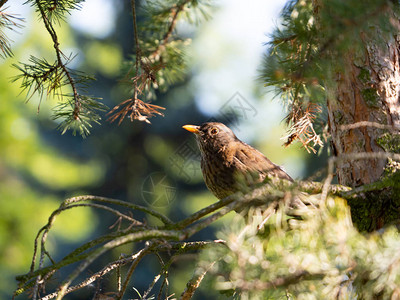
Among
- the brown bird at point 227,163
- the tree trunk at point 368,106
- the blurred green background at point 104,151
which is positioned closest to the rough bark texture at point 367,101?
the tree trunk at point 368,106

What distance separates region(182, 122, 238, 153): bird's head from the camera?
323cm

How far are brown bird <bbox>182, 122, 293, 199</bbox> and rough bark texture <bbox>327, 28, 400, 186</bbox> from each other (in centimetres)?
53

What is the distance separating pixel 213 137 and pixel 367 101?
1.37m

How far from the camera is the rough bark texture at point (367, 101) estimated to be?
212 cm

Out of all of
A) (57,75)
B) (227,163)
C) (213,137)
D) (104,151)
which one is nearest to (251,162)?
(227,163)

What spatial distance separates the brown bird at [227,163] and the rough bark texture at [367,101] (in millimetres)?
530

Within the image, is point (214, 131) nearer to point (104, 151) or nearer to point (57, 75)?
point (57, 75)

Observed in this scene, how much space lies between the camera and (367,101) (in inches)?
84.9

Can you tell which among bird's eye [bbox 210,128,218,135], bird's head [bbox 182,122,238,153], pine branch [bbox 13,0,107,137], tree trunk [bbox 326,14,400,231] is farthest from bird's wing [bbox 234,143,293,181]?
pine branch [bbox 13,0,107,137]

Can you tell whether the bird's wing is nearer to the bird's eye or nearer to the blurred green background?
the bird's eye

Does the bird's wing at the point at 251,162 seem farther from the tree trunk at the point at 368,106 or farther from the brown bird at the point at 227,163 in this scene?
the tree trunk at the point at 368,106

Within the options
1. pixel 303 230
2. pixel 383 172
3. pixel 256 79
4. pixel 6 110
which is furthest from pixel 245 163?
pixel 6 110

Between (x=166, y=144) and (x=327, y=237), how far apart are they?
21.8 ft

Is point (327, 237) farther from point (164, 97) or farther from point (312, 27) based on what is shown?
point (164, 97)
